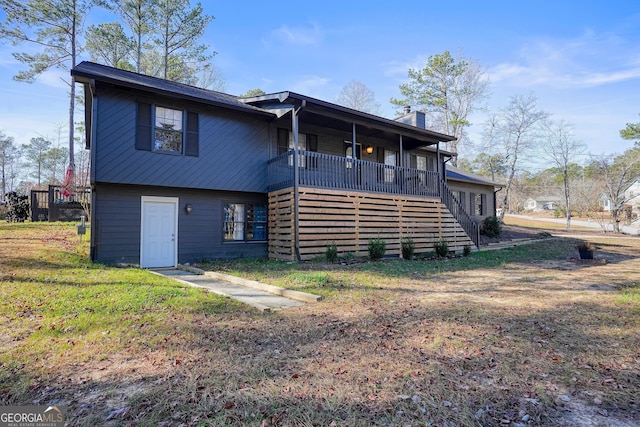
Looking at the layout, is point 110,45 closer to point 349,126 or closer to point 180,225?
point 180,225

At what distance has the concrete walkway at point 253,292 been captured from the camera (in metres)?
5.43

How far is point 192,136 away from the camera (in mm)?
10367

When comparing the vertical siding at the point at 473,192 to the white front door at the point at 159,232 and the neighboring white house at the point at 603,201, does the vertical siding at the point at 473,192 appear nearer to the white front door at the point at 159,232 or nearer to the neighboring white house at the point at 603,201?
the neighboring white house at the point at 603,201

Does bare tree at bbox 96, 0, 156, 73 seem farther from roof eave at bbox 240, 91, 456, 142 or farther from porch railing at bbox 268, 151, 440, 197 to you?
porch railing at bbox 268, 151, 440, 197

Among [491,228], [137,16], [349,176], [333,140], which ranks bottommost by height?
[491,228]

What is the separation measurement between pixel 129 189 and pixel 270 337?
25.4 feet

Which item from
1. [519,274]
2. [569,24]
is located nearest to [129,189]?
[519,274]

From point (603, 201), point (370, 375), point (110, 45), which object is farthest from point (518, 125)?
point (370, 375)

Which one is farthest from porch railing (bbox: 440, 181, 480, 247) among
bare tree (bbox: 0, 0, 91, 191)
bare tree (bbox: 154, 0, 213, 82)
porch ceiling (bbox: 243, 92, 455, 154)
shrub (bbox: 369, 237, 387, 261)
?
bare tree (bbox: 0, 0, 91, 191)

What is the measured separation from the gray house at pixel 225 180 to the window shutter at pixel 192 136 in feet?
0.10

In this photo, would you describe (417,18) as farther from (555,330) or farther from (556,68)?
(555,330)

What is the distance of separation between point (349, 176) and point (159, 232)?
6.50 meters

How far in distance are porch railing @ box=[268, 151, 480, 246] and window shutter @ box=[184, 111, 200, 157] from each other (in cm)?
251

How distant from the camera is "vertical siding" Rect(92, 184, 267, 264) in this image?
29.9ft
